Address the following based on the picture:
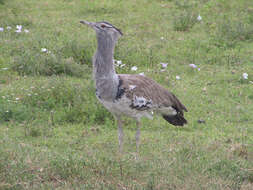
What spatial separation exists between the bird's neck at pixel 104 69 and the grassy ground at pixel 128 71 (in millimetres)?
634

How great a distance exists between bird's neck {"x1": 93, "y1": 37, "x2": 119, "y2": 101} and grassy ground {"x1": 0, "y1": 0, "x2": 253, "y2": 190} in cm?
63

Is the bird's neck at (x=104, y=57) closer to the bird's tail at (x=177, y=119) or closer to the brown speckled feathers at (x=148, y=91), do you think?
the brown speckled feathers at (x=148, y=91)

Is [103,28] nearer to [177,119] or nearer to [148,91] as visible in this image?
[148,91]

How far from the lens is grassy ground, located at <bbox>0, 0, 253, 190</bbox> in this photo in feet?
15.2

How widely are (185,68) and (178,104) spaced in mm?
2546

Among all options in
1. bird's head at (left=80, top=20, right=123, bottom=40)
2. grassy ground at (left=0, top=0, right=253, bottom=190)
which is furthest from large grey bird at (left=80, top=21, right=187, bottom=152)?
grassy ground at (left=0, top=0, right=253, bottom=190)

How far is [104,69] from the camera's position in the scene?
5156 mm

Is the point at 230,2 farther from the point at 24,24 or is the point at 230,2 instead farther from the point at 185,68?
the point at 24,24

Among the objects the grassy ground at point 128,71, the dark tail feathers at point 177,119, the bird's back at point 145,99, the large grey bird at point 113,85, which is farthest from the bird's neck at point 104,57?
the dark tail feathers at point 177,119

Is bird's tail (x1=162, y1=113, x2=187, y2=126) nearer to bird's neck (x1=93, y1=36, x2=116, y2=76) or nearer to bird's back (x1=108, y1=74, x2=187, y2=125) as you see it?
bird's back (x1=108, y1=74, x2=187, y2=125)

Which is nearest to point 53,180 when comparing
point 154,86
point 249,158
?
point 154,86

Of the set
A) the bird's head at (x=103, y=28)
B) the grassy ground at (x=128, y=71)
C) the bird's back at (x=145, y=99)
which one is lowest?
the grassy ground at (x=128, y=71)

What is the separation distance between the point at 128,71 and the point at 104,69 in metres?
2.56

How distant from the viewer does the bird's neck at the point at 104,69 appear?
201 inches
